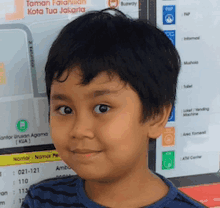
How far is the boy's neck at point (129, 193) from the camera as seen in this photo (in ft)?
2.34

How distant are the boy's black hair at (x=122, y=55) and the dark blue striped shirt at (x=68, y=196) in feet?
0.75

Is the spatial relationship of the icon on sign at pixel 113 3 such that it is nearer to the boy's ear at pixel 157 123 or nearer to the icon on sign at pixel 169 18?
the icon on sign at pixel 169 18

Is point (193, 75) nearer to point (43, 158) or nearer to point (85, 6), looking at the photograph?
point (85, 6)

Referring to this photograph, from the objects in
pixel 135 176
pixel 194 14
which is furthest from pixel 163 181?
pixel 194 14

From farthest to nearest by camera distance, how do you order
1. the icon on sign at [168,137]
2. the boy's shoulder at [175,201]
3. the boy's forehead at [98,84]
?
the icon on sign at [168,137], the boy's shoulder at [175,201], the boy's forehead at [98,84]

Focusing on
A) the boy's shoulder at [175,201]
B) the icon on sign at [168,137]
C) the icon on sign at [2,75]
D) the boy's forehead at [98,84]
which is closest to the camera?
the boy's forehead at [98,84]

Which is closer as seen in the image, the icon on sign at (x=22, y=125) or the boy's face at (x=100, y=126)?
the boy's face at (x=100, y=126)

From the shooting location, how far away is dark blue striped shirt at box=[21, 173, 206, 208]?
72cm

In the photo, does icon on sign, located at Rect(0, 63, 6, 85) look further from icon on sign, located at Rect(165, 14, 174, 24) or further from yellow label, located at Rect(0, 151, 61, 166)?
Answer: icon on sign, located at Rect(165, 14, 174, 24)

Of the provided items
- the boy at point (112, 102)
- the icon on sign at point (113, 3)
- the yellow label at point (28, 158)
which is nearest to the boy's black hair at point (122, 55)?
the boy at point (112, 102)

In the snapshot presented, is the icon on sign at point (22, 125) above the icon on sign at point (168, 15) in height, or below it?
below

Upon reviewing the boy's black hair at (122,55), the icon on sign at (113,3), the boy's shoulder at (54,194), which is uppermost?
the icon on sign at (113,3)

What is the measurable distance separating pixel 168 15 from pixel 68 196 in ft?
2.11

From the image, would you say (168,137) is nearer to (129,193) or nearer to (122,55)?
(129,193)
